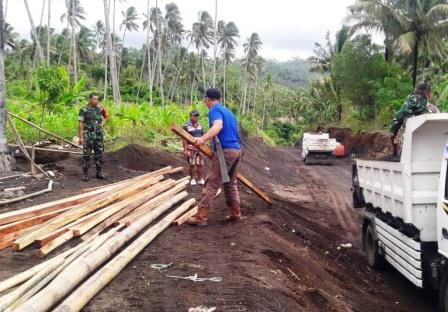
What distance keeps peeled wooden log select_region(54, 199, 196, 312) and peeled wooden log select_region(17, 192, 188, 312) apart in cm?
9

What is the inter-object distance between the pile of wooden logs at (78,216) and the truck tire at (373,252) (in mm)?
3477

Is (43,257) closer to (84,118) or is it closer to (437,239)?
(437,239)

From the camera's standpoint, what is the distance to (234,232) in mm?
7945

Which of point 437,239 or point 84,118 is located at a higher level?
point 84,118

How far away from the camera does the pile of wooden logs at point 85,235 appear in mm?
4652

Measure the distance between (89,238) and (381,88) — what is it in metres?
29.4

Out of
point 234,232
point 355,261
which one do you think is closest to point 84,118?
point 234,232

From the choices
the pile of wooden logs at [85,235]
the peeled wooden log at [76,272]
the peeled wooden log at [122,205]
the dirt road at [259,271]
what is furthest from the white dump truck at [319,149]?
the peeled wooden log at [76,272]

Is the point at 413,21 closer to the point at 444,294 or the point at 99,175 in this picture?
the point at 99,175

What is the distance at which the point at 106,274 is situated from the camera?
5.26 metres

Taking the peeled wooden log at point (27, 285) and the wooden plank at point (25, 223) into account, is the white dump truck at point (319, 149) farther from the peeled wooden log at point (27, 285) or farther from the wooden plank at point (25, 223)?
the peeled wooden log at point (27, 285)

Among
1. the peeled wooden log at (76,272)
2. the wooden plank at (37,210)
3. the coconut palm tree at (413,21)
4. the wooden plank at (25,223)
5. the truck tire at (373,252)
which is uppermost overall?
the coconut palm tree at (413,21)

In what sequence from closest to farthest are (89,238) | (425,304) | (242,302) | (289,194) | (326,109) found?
(242,302) → (89,238) → (425,304) → (289,194) → (326,109)

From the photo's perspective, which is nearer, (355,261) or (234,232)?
(234,232)
